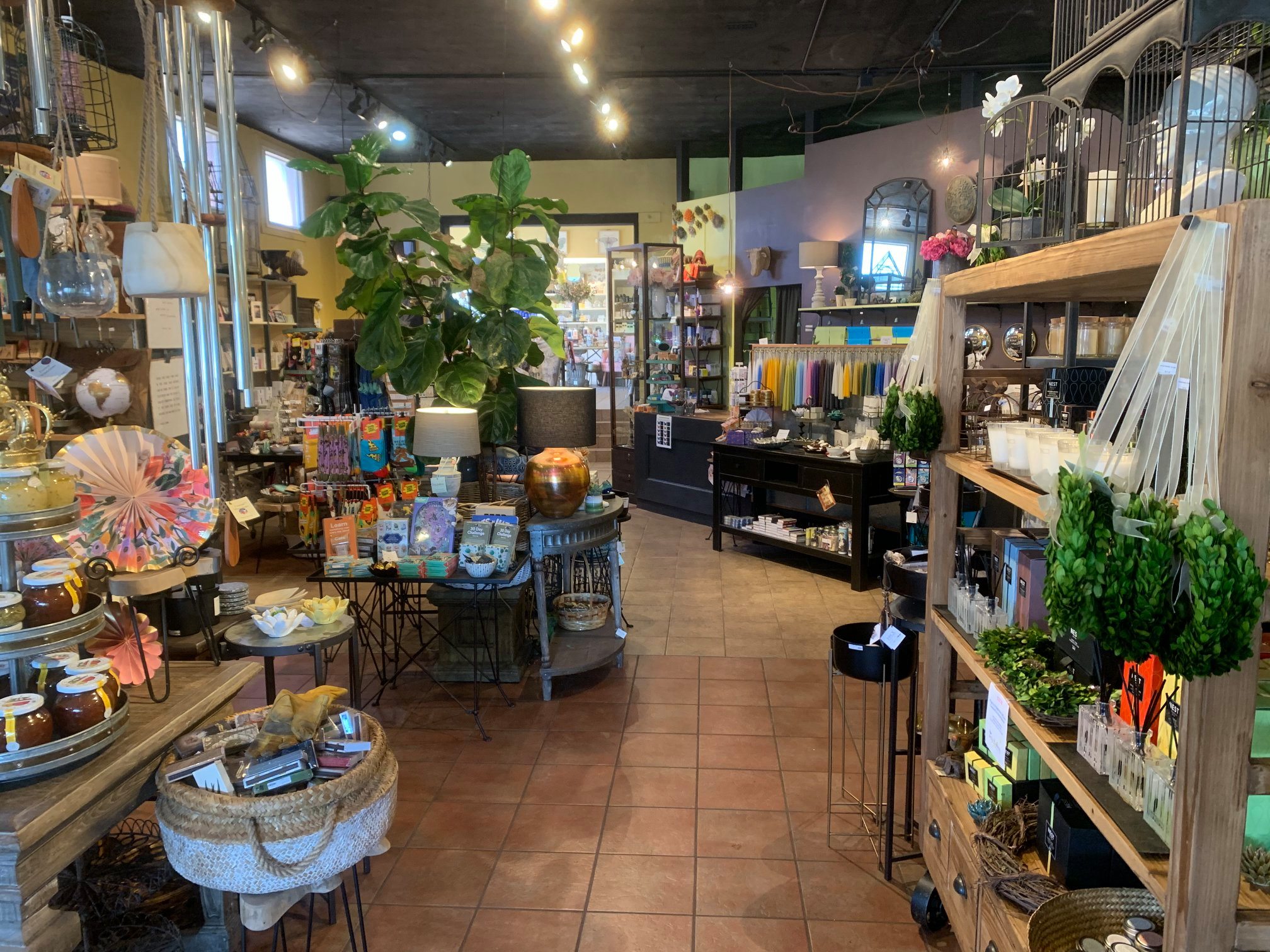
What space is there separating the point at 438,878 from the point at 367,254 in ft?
10.2

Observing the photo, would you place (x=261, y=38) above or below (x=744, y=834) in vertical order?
above

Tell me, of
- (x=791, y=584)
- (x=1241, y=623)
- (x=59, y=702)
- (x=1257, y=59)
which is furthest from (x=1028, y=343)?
(x=59, y=702)

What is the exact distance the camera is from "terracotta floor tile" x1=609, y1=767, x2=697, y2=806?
11.3 feet

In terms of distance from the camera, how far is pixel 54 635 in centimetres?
188

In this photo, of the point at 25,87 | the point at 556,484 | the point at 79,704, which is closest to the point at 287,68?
the point at 25,87

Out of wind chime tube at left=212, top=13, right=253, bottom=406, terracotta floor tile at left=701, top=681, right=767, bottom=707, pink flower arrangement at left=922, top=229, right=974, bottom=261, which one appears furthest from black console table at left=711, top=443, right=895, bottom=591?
wind chime tube at left=212, top=13, right=253, bottom=406

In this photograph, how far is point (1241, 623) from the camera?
1161mm

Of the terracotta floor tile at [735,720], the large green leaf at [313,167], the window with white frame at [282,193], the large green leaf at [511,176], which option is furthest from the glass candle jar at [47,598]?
the window with white frame at [282,193]

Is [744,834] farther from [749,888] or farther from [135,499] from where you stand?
[135,499]

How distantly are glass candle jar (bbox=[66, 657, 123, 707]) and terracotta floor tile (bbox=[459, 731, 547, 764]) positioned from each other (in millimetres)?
1880

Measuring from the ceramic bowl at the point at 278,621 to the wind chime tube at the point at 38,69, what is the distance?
5.69ft

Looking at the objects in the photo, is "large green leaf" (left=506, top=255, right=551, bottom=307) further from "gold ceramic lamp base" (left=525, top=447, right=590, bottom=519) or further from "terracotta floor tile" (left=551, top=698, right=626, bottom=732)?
"terracotta floor tile" (left=551, top=698, right=626, bottom=732)

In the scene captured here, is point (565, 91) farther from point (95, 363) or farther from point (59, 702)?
point (59, 702)

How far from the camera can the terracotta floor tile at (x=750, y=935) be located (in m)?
2.60
